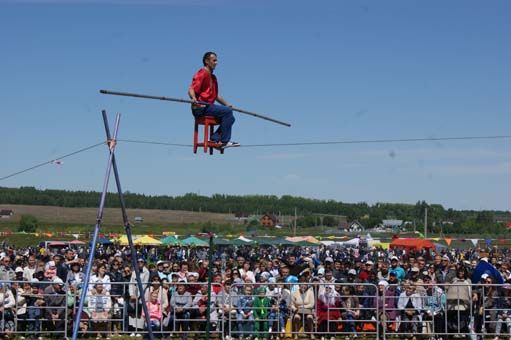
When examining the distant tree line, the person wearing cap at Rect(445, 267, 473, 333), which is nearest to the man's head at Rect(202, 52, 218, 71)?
the person wearing cap at Rect(445, 267, 473, 333)

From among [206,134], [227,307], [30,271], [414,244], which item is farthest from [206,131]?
[414,244]

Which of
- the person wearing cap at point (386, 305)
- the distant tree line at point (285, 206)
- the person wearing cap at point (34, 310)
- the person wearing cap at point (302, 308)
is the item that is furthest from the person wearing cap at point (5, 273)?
the distant tree line at point (285, 206)

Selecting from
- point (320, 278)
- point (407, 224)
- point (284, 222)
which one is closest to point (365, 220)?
point (407, 224)

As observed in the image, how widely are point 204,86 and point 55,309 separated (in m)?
6.47

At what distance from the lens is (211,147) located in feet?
32.8

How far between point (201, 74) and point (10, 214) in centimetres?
7984

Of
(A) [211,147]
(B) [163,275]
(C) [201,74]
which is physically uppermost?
(C) [201,74]

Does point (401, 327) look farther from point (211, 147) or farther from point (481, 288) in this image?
point (211, 147)

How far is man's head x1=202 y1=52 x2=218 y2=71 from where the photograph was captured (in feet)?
31.5

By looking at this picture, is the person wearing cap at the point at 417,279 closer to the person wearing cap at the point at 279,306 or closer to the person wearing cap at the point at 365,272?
the person wearing cap at the point at 365,272

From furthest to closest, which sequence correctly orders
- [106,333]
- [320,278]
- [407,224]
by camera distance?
1. [407,224]
2. [320,278]
3. [106,333]

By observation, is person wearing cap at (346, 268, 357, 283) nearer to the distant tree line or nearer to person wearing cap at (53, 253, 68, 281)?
person wearing cap at (53, 253, 68, 281)

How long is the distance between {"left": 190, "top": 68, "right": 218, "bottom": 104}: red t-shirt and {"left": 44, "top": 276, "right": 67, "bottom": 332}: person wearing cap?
5.96 meters

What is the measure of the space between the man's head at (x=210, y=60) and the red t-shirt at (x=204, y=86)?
0.28ft
